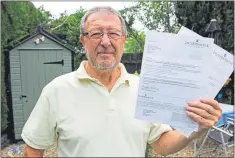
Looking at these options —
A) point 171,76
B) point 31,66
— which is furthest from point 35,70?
point 171,76

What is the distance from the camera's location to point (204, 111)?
0.83m

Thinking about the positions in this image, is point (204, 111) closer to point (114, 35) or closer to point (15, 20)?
point (114, 35)

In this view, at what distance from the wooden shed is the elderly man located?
355 centimetres

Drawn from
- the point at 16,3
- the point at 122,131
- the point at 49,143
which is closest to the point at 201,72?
the point at 122,131

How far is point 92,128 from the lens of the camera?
90 cm

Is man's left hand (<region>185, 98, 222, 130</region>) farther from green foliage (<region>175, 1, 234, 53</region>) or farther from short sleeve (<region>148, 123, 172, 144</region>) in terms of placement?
green foliage (<region>175, 1, 234, 53</region>)

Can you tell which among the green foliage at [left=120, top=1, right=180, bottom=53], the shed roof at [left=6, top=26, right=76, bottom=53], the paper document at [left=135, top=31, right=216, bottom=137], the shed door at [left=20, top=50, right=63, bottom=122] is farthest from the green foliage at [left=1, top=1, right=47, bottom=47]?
the paper document at [left=135, top=31, right=216, bottom=137]

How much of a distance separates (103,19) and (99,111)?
0.32m

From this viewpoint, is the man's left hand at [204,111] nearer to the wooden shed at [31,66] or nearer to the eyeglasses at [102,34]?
the eyeglasses at [102,34]

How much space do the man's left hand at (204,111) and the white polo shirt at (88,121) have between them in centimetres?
21

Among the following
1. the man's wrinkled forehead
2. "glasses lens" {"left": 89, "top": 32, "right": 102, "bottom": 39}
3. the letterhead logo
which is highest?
the man's wrinkled forehead

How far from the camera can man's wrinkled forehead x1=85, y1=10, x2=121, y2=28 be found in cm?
99

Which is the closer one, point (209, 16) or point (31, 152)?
point (31, 152)

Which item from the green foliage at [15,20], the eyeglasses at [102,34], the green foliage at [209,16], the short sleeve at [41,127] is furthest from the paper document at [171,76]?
the green foliage at [209,16]
